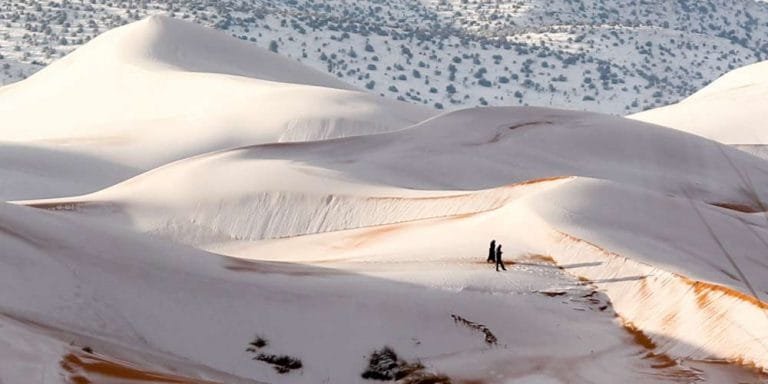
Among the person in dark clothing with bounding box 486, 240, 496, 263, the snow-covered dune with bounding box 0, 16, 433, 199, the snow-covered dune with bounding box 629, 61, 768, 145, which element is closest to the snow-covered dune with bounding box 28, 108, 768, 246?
the person in dark clothing with bounding box 486, 240, 496, 263

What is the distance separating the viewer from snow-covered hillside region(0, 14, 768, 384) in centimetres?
1866

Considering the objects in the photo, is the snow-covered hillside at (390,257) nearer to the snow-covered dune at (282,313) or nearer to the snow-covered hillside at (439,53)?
the snow-covered dune at (282,313)

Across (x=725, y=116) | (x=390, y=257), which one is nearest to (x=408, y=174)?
(x=390, y=257)

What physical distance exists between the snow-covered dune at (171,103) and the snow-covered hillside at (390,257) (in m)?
0.38

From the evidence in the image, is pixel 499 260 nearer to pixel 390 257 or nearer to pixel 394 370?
pixel 390 257

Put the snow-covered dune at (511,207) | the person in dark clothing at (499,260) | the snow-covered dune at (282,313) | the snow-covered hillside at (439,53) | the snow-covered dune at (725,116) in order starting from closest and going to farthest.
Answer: the snow-covered dune at (282,313)
the snow-covered dune at (511,207)
the person in dark clothing at (499,260)
the snow-covered dune at (725,116)
the snow-covered hillside at (439,53)

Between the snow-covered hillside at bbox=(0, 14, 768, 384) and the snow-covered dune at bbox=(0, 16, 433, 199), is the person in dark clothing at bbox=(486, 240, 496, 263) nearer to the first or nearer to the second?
the snow-covered hillside at bbox=(0, 14, 768, 384)

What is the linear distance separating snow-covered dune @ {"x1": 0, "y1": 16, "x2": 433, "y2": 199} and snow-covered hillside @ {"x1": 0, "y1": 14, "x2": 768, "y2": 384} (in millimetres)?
381

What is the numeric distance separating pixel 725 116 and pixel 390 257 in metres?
42.9

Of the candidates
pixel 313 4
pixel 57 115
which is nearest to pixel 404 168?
A: pixel 57 115

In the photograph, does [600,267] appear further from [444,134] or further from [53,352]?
[444,134]

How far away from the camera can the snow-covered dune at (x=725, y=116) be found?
203 feet

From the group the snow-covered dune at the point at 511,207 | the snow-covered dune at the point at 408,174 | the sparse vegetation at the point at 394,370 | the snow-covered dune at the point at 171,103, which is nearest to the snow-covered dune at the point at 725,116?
the snow-covered dune at the point at 171,103

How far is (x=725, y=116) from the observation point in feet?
214
